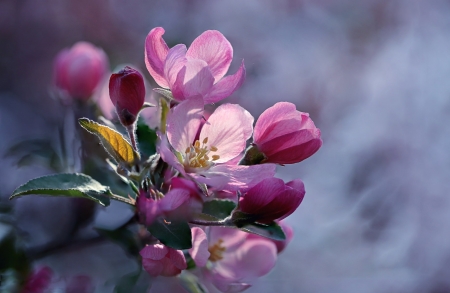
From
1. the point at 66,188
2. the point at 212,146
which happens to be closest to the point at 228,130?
the point at 212,146

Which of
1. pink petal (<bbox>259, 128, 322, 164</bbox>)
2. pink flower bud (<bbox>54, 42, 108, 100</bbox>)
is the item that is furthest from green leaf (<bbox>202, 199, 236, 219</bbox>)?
pink flower bud (<bbox>54, 42, 108, 100</bbox>)

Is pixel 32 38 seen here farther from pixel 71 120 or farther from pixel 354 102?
pixel 354 102

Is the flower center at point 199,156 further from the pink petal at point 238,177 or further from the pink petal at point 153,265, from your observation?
the pink petal at point 153,265

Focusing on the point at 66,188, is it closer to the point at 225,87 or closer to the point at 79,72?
the point at 225,87

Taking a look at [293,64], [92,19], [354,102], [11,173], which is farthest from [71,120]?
[354,102]

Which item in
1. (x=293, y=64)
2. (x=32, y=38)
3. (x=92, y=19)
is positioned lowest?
(x=32, y=38)
